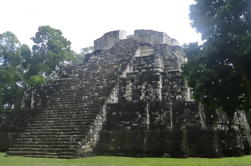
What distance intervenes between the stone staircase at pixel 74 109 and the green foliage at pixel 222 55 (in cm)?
426

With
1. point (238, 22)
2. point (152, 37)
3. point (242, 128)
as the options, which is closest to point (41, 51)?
point (152, 37)

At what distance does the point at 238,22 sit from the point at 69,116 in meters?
7.17

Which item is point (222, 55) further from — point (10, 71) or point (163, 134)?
point (10, 71)

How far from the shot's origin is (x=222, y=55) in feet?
28.3

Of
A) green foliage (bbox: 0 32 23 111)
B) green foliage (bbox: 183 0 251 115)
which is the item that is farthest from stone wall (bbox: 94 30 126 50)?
green foliage (bbox: 183 0 251 115)

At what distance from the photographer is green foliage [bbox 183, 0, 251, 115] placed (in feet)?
27.2

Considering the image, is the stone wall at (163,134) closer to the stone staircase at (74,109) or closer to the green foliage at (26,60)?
the stone staircase at (74,109)

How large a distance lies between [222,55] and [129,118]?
15.1ft

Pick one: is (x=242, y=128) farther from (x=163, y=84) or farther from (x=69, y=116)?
(x=69, y=116)

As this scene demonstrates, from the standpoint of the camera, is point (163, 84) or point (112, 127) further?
point (163, 84)

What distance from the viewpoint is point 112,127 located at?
11.9 meters

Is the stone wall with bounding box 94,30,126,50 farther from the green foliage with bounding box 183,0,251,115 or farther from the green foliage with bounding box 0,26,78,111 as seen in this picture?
the green foliage with bounding box 183,0,251,115

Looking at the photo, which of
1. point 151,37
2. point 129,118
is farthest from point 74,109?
point 151,37

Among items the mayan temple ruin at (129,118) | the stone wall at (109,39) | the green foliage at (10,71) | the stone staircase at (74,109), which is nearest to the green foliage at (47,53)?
the green foliage at (10,71)
